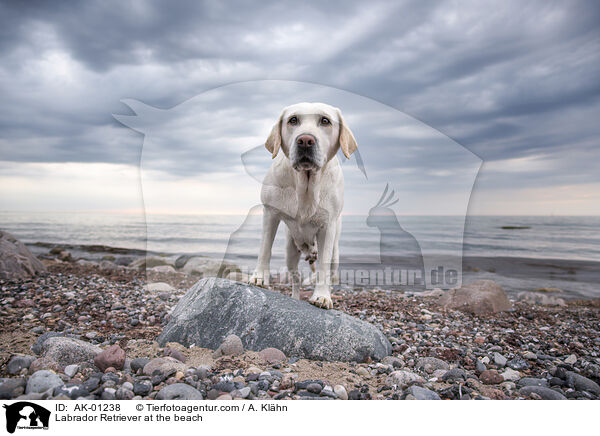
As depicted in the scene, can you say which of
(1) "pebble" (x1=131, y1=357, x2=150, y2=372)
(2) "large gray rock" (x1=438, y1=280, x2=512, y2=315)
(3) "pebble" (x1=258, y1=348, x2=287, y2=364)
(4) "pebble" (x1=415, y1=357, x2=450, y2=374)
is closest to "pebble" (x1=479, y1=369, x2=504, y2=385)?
(4) "pebble" (x1=415, y1=357, x2=450, y2=374)

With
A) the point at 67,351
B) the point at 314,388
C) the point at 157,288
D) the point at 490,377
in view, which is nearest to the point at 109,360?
the point at 67,351

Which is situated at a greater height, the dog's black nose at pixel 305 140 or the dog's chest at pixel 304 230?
the dog's black nose at pixel 305 140

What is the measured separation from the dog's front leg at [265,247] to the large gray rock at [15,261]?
621 centimetres

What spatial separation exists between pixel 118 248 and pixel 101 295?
1323cm

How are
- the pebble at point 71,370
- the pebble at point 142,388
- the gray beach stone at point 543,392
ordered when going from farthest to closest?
the gray beach stone at point 543,392 → the pebble at point 71,370 → the pebble at point 142,388

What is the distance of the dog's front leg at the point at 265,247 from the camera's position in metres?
4.57

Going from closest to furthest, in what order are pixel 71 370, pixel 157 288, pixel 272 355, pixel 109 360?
pixel 71 370
pixel 109 360
pixel 272 355
pixel 157 288

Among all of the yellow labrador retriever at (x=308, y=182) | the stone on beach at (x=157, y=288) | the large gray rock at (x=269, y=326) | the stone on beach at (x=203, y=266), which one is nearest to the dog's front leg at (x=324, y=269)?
the yellow labrador retriever at (x=308, y=182)

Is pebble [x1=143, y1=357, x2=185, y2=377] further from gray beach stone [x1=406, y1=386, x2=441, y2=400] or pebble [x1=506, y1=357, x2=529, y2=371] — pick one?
pebble [x1=506, y1=357, x2=529, y2=371]

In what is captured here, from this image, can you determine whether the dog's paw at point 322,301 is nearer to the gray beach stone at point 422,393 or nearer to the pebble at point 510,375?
the gray beach stone at point 422,393

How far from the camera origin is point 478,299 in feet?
24.0

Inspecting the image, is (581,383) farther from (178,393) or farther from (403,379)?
(178,393)

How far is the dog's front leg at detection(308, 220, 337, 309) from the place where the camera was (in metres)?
4.55
